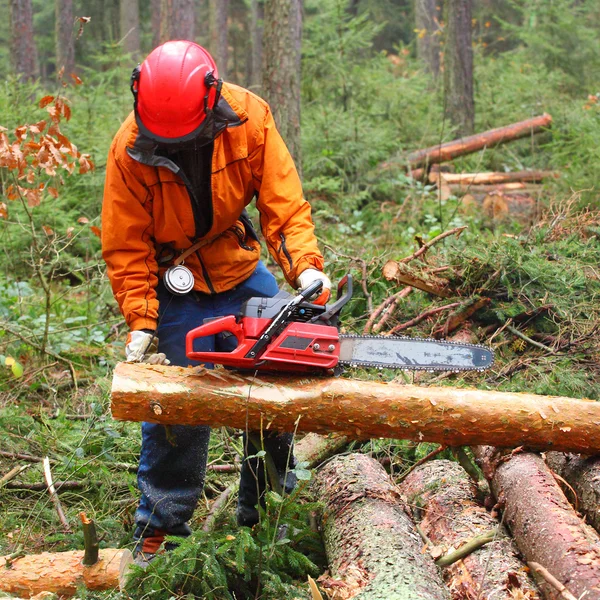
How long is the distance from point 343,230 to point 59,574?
16.6 ft

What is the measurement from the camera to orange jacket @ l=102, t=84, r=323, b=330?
3.08 m

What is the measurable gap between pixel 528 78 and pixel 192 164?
10.5 m

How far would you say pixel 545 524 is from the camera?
2.73 metres

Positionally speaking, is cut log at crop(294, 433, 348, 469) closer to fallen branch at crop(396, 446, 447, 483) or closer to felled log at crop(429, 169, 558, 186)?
fallen branch at crop(396, 446, 447, 483)

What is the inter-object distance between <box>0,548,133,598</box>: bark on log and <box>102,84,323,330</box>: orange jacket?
1.00 m

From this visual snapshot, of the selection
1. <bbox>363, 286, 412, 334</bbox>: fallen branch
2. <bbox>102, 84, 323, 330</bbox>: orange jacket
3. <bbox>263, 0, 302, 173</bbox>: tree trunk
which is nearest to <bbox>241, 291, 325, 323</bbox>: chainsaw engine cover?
<bbox>102, 84, 323, 330</bbox>: orange jacket

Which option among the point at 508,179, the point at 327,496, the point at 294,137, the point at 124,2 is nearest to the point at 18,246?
the point at 294,137

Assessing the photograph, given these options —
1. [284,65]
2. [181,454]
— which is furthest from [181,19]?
[181,454]

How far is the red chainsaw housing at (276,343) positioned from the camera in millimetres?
2734

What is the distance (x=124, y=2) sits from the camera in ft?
60.5

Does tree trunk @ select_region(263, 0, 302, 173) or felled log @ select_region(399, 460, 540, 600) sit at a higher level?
tree trunk @ select_region(263, 0, 302, 173)

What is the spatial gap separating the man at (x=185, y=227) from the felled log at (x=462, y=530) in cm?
65

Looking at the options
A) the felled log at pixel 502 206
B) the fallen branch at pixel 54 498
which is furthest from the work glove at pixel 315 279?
the felled log at pixel 502 206

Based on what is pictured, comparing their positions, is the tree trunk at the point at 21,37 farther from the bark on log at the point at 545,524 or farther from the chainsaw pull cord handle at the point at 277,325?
the bark on log at the point at 545,524
